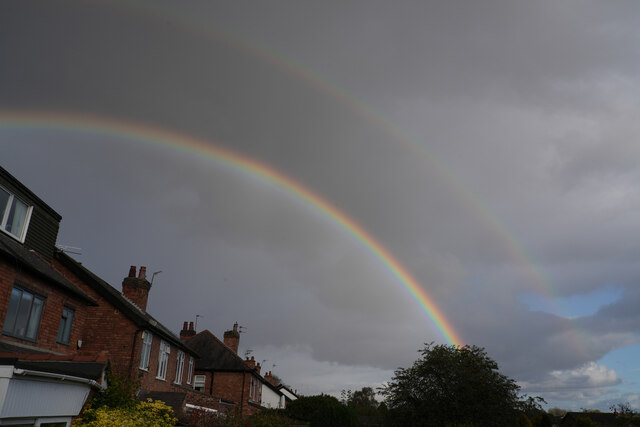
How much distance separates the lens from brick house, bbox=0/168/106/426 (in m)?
11.4

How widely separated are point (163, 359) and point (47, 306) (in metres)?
12.0

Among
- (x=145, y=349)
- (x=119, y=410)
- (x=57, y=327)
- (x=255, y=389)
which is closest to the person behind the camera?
(x=119, y=410)

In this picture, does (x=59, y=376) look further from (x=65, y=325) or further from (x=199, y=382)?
(x=199, y=382)

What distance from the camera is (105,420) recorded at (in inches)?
578

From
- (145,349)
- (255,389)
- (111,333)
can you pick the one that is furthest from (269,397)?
(111,333)

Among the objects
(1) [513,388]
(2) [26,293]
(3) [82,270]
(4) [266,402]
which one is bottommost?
(4) [266,402]

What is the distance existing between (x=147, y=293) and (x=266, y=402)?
3537 cm

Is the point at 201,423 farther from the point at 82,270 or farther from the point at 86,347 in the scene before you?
the point at 82,270

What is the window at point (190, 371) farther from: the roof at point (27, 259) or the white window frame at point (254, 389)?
the roof at point (27, 259)

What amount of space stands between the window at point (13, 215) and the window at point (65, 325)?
3.61m

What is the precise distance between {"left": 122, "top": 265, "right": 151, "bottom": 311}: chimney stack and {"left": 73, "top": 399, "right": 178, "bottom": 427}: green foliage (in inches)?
432

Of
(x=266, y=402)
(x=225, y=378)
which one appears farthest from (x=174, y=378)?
(x=266, y=402)

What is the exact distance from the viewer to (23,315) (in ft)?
50.8

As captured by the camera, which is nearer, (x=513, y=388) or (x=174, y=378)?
(x=174, y=378)
